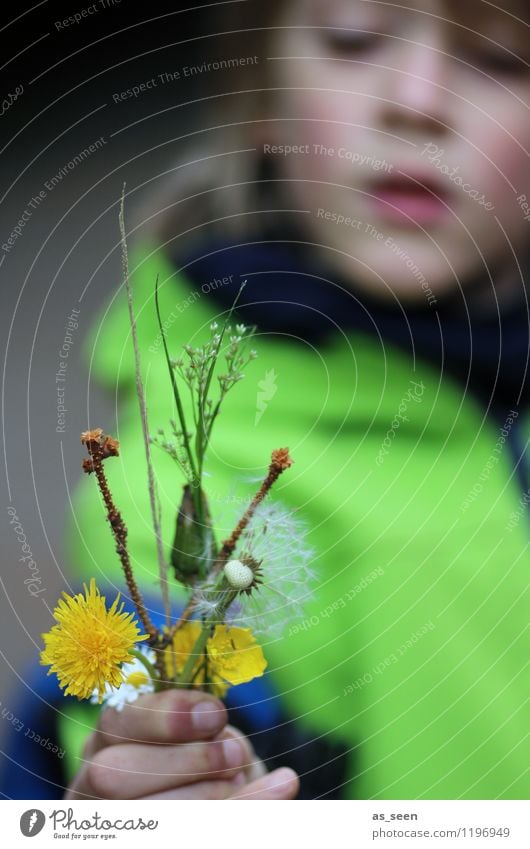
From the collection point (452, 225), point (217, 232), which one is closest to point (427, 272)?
point (452, 225)

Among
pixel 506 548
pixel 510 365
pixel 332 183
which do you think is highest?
pixel 332 183

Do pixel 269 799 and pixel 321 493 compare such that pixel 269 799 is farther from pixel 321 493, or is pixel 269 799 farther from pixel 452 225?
pixel 452 225

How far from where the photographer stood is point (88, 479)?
2.45 ft

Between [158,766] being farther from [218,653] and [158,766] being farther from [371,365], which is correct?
[371,365]

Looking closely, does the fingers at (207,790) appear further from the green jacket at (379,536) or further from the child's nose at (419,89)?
the child's nose at (419,89)

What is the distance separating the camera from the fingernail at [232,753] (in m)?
0.68

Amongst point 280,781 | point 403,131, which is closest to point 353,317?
point 403,131

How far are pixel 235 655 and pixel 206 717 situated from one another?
45mm

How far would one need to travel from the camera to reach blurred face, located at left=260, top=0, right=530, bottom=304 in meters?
0.72

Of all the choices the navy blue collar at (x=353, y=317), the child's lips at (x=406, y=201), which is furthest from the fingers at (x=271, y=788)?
the child's lips at (x=406, y=201)

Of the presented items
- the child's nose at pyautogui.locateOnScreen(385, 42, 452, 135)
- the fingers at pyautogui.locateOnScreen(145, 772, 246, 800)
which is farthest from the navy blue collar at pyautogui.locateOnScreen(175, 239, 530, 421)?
the fingers at pyautogui.locateOnScreen(145, 772, 246, 800)

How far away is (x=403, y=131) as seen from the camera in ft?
2.39

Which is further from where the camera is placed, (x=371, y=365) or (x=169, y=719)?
(x=371, y=365)

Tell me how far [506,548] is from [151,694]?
29cm
